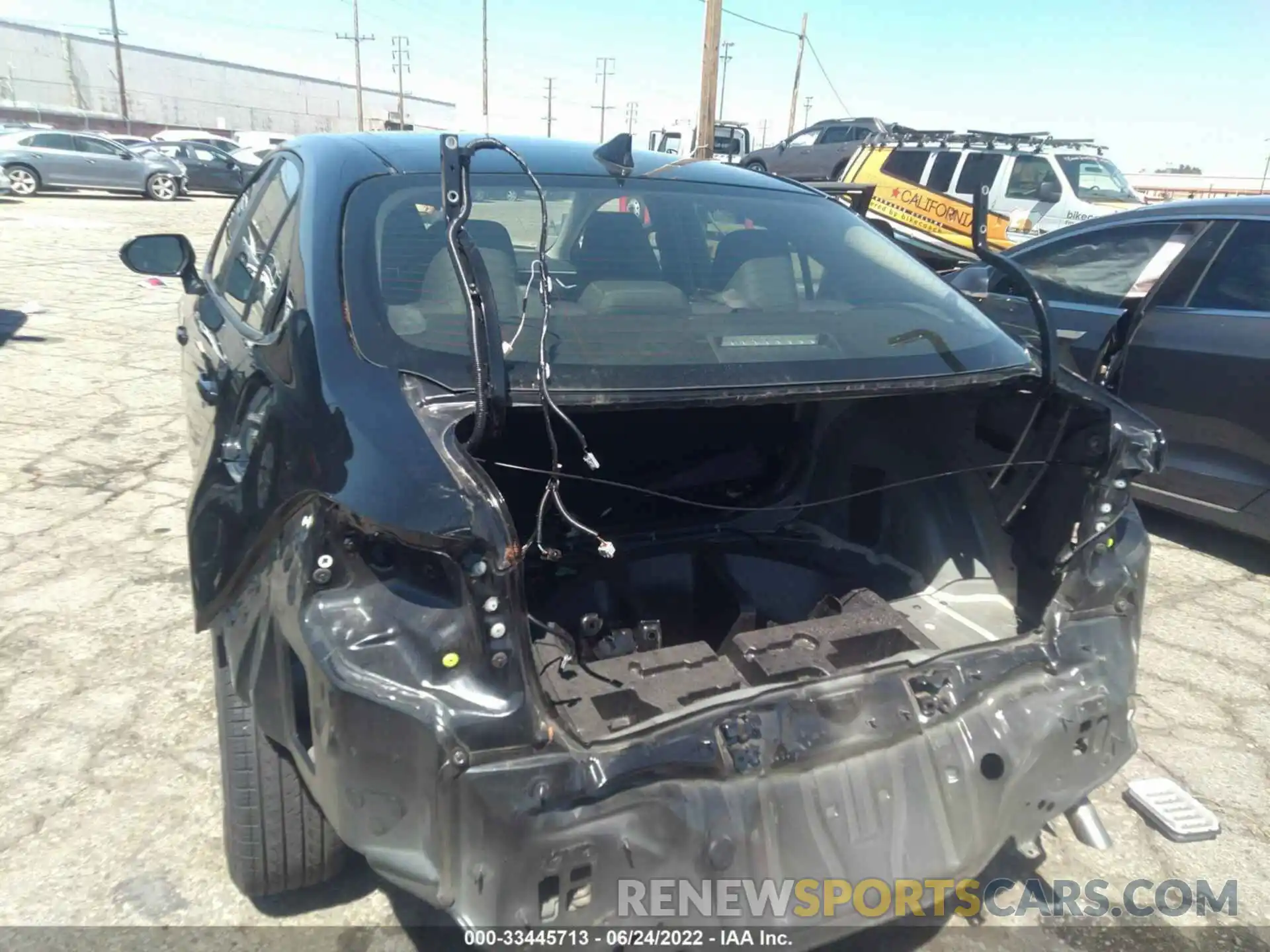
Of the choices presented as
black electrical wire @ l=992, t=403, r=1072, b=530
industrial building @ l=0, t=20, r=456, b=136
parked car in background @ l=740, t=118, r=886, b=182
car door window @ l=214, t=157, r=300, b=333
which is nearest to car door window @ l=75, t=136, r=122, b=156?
parked car in background @ l=740, t=118, r=886, b=182

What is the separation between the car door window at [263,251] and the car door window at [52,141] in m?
21.0

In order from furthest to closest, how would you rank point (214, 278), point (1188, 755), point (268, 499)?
point (214, 278) → point (1188, 755) → point (268, 499)

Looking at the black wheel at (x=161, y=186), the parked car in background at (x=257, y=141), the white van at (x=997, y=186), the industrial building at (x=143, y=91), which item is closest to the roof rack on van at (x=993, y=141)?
the white van at (x=997, y=186)

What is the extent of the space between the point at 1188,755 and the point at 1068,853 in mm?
697

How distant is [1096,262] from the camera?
4.73 m

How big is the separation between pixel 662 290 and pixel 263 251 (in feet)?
3.98

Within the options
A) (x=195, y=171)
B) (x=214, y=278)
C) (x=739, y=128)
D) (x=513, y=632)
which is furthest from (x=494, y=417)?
(x=195, y=171)

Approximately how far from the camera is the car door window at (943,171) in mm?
12422

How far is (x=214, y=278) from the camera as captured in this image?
3.38 m

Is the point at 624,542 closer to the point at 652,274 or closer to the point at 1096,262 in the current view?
the point at 652,274

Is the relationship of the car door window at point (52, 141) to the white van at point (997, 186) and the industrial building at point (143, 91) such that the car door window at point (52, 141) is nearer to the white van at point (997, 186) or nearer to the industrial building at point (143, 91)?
the white van at point (997, 186)

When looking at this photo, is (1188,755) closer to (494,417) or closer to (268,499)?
(494,417)

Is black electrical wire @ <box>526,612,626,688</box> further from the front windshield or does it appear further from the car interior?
the front windshield

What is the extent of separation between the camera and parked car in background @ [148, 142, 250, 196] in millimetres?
24016
